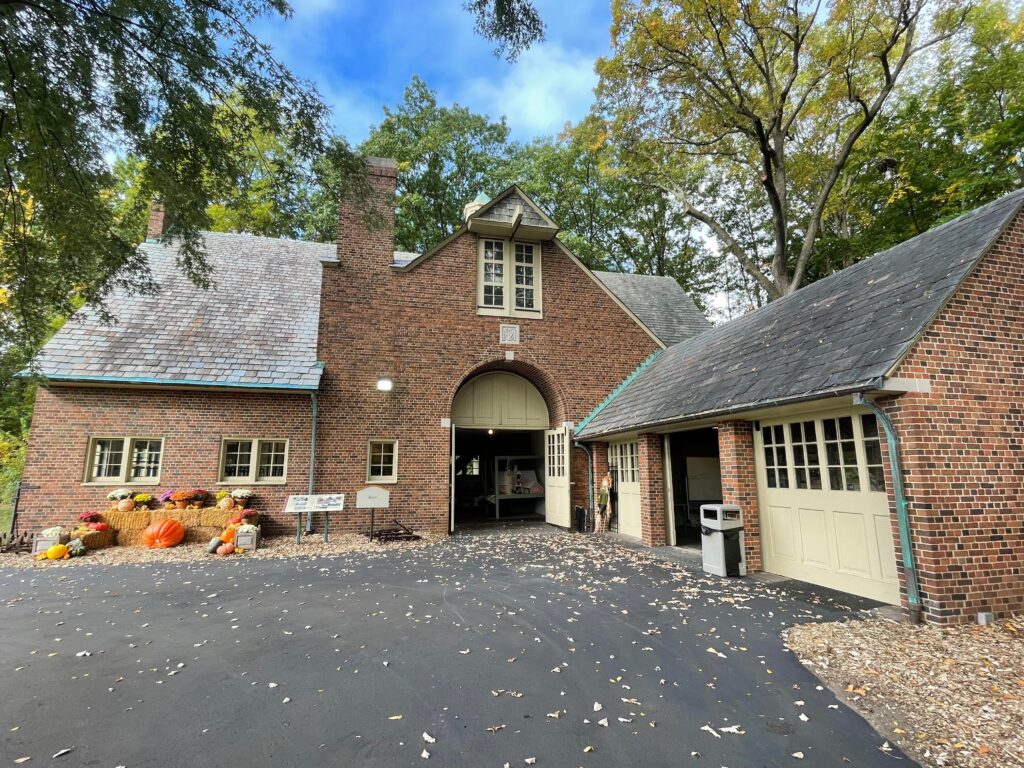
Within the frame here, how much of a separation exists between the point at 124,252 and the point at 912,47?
19737 millimetres

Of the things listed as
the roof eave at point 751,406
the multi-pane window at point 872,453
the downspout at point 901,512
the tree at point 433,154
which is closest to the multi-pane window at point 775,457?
the roof eave at point 751,406

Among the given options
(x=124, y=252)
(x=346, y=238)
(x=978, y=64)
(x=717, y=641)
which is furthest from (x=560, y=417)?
(x=978, y=64)

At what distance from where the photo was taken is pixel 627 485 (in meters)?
11.8

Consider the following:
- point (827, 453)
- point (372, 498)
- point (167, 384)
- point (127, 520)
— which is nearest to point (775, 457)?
point (827, 453)

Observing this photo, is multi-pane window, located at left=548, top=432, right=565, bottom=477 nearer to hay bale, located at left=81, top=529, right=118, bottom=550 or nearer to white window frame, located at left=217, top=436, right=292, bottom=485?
white window frame, located at left=217, top=436, right=292, bottom=485

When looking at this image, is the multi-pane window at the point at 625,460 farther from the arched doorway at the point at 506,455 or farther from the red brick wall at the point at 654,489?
the arched doorway at the point at 506,455

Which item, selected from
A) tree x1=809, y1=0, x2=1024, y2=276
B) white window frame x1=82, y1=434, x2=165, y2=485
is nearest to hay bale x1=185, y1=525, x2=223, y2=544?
white window frame x1=82, y1=434, x2=165, y2=485

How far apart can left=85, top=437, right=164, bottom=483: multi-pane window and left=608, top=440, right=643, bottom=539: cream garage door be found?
420 inches

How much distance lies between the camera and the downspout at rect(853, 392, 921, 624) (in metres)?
5.18

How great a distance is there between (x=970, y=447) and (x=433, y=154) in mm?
27511

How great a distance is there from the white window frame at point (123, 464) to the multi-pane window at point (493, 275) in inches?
333

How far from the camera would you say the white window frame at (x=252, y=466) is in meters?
11.1

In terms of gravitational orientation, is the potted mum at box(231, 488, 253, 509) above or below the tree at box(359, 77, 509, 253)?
below

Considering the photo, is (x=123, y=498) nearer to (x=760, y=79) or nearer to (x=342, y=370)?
(x=342, y=370)
